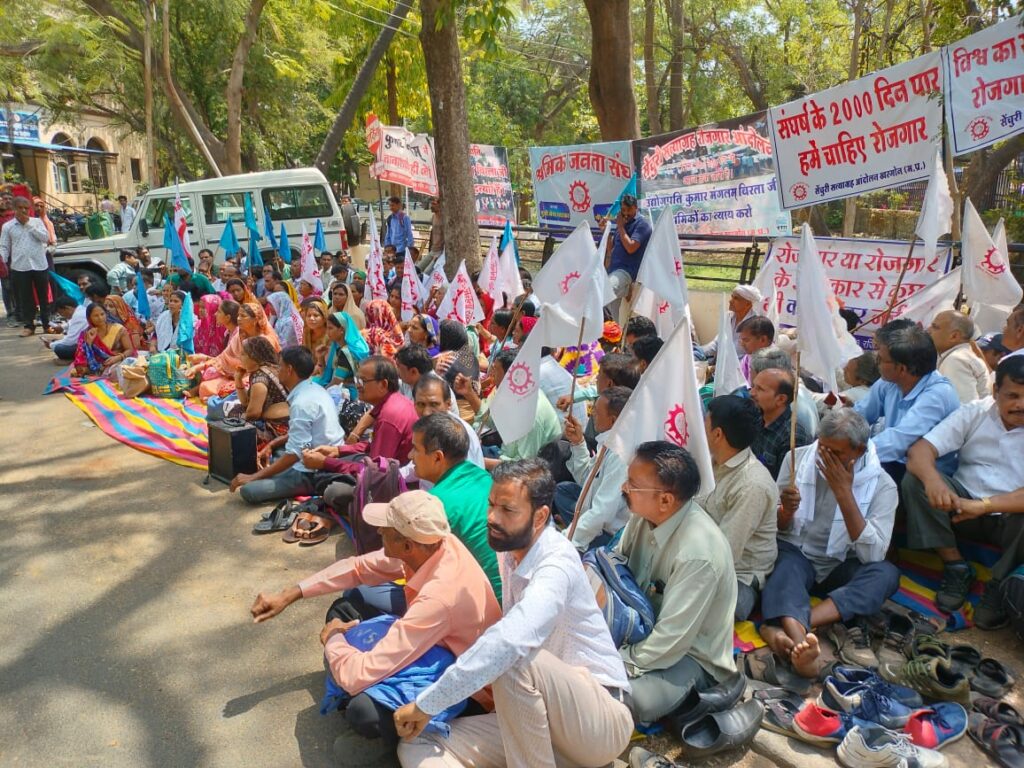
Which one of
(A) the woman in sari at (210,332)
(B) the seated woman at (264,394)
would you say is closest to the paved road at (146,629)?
(B) the seated woman at (264,394)

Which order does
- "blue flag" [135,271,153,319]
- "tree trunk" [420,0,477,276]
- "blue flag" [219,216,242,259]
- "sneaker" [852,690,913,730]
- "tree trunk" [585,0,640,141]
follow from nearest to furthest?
"sneaker" [852,690,913,730]
"tree trunk" [420,0,477,276]
"blue flag" [135,271,153,319]
"tree trunk" [585,0,640,141]
"blue flag" [219,216,242,259]

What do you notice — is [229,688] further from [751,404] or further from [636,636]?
[751,404]

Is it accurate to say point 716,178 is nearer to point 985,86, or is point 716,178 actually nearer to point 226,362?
point 985,86

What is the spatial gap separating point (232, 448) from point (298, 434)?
622 mm

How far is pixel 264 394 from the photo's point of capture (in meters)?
5.79

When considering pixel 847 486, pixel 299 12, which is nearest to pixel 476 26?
pixel 847 486

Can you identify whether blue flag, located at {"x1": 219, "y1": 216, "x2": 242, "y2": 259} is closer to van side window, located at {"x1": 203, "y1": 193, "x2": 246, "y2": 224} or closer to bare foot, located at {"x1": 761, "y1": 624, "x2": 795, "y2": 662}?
van side window, located at {"x1": 203, "y1": 193, "x2": 246, "y2": 224}

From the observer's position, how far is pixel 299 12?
21266 mm

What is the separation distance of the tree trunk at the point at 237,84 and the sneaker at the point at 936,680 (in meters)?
17.5

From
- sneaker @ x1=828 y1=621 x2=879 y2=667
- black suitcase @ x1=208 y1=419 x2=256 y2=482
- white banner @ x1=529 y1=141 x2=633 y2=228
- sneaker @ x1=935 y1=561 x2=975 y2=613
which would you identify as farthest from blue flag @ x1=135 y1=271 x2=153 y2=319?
sneaker @ x1=935 y1=561 x2=975 y2=613

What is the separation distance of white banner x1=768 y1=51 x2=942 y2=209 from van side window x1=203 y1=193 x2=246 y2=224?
9202 mm

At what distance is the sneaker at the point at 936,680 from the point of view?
302 cm

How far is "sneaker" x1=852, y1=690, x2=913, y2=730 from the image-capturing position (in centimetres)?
291

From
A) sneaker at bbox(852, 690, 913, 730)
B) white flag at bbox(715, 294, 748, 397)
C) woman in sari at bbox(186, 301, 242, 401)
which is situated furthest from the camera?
woman in sari at bbox(186, 301, 242, 401)
